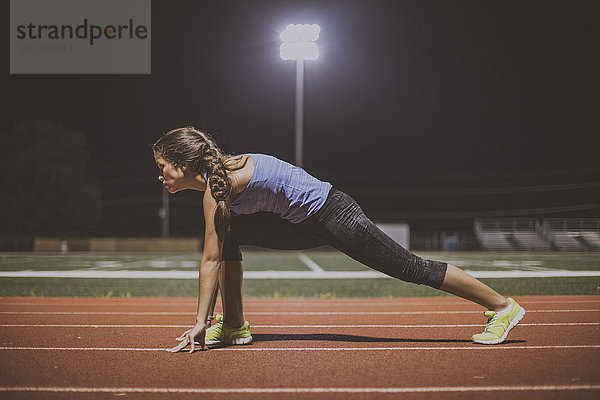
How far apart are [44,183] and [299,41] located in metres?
30.0

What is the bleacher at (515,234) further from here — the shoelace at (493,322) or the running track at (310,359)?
the shoelace at (493,322)

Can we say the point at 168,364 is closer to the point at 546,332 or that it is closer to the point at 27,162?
the point at 546,332

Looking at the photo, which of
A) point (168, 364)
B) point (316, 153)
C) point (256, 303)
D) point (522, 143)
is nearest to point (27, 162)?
point (316, 153)

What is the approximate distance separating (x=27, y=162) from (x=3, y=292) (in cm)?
3612

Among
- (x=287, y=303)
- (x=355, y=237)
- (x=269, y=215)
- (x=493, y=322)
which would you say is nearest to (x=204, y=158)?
(x=269, y=215)

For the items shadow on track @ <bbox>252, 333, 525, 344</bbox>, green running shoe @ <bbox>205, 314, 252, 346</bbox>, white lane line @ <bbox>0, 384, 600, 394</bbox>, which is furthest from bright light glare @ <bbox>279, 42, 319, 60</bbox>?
white lane line @ <bbox>0, 384, 600, 394</bbox>

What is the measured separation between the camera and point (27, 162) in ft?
136

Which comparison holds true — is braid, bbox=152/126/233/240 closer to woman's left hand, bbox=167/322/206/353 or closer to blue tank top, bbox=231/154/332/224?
blue tank top, bbox=231/154/332/224

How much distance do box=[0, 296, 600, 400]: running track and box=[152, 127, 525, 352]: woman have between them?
1.31 ft

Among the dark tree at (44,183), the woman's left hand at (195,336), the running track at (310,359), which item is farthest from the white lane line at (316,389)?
the dark tree at (44,183)

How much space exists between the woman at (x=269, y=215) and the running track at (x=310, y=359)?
40cm

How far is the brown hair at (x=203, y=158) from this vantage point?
3301mm

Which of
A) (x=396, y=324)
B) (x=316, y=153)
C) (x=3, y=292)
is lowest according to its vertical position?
(x=3, y=292)

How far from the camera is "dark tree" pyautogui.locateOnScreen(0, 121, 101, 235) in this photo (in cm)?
3947
